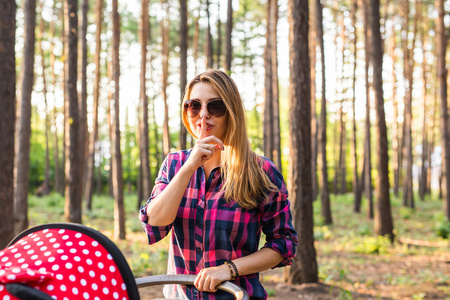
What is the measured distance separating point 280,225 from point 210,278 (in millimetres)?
412

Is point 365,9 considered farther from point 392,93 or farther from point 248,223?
point 248,223

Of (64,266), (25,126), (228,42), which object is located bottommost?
(64,266)

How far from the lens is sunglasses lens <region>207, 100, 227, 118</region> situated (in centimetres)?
200

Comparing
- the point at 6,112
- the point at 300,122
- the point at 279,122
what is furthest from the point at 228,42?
the point at 6,112

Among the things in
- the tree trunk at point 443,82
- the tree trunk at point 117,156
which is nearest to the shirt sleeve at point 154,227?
the tree trunk at point 117,156

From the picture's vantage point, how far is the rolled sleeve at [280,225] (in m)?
1.99

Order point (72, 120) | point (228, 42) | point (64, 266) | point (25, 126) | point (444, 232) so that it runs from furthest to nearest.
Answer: point (228, 42) → point (444, 232) → point (72, 120) → point (25, 126) → point (64, 266)

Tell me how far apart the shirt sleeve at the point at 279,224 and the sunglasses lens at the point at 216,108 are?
1.46ft

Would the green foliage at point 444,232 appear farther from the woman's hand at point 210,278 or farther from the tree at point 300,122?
the woman's hand at point 210,278

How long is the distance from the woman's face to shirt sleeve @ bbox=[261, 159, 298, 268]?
0.40 meters

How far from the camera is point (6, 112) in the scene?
417 centimetres

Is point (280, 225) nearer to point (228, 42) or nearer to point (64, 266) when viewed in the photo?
point (64, 266)

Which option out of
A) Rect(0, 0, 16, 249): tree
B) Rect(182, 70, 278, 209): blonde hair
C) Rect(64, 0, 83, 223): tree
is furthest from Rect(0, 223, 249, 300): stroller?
Rect(64, 0, 83, 223): tree

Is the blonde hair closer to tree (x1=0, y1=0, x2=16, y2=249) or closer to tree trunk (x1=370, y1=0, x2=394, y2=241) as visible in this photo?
tree (x1=0, y1=0, x2=16, y2=249)
